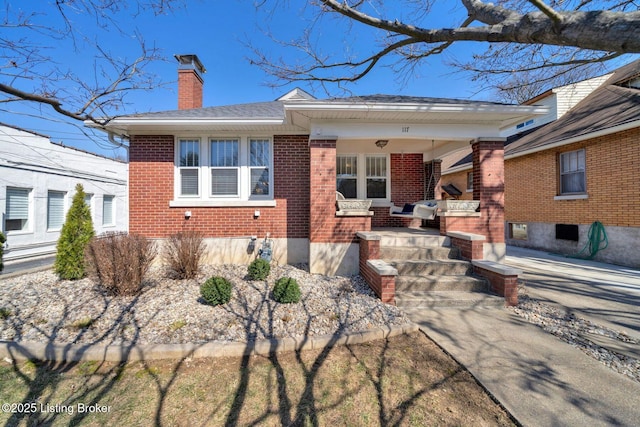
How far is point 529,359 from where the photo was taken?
114 inches

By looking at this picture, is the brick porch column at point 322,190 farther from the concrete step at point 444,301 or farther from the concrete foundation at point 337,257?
the concrete step at point 444,301

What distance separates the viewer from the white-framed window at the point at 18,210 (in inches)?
370

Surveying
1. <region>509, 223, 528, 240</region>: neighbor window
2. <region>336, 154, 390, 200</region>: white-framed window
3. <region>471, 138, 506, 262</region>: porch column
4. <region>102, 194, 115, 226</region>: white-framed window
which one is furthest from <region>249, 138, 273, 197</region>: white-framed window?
<region>102, 194, 115, 226</region>: white-framed window

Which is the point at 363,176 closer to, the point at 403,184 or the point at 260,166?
the point at 403,184

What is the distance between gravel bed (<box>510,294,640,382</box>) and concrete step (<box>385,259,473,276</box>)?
0.96m

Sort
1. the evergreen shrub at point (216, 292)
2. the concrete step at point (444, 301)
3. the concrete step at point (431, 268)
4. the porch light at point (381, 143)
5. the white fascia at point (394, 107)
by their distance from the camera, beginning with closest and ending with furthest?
the evergreen shrub at point (216, 292), the concrete step at point (444, 301), the concrete step at point (431, 268), the white fascia at point (394, 107), the porch light at point (381, 143)

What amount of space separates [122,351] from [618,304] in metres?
7.54

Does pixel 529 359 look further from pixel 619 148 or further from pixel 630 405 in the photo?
pixel 619 148

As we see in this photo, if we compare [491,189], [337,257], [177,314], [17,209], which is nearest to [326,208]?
[337,257]

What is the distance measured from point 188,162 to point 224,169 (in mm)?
962

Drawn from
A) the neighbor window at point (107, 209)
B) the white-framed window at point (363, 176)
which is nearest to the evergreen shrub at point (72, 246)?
the white-framed window at point (363, 176)

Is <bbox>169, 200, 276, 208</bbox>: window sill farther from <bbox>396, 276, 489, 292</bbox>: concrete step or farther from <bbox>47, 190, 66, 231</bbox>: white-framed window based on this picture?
<bbox>47, 190, 66, 231</bbox>: white-framed window

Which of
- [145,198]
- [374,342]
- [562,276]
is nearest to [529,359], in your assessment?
[374,342]

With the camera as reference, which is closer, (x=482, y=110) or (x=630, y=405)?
(x=630, y=405)
